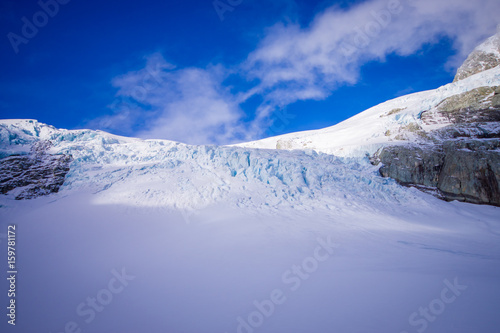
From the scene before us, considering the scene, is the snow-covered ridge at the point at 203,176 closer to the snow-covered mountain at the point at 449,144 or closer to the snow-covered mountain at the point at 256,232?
the snow-covered mountain at the point at 256,232

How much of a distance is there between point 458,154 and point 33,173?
26.5m

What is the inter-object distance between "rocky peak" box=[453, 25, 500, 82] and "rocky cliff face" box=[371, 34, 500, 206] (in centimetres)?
1020

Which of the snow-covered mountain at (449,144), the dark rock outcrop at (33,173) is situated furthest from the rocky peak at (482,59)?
the dark rock outcrop at (33,173)

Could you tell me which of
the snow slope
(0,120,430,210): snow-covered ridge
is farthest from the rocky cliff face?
(0,120,430,210): snow-covered ridge

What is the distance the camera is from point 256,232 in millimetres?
7883

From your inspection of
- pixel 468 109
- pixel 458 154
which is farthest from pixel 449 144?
pixel 468 109

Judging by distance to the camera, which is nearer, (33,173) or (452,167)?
(33,173)

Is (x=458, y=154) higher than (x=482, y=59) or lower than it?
lower

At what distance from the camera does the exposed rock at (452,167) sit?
13836 mm

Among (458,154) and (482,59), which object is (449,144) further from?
(482,59)

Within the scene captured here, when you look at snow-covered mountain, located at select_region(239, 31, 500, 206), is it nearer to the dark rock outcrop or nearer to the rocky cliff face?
the rocky cliff face

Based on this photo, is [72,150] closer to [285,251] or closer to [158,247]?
[158,247]

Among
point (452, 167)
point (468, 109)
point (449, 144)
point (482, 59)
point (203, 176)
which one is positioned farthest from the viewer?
point (482, 59)

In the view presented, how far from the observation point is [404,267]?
522cm
